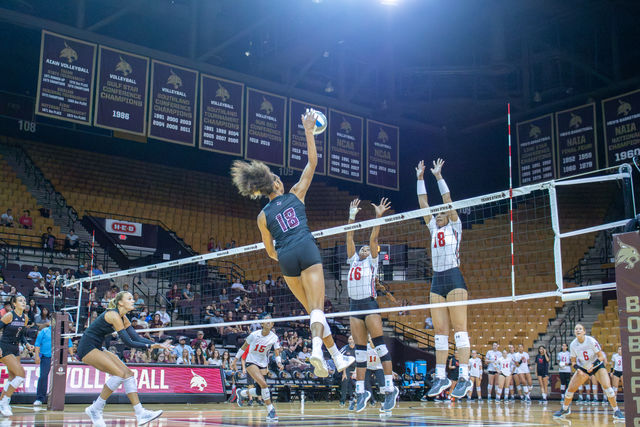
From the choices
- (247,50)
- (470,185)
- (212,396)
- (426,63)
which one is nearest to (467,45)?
(426,63)

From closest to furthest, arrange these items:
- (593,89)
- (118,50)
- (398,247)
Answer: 1. (118,50)
2. (398,247)
3. (593,89)

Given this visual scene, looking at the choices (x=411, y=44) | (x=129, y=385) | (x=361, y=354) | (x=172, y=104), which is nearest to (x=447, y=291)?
(x=361, y=354)

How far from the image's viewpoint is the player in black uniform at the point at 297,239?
607 centimetres

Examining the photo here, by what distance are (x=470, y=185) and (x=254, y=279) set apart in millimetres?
11297

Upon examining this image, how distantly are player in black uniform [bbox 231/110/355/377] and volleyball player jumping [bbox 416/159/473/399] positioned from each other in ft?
8.53

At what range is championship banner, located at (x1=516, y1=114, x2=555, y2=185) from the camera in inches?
902

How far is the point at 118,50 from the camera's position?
20.0 meters

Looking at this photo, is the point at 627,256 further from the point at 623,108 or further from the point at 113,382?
the point at 623,108

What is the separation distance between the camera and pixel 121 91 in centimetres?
1977

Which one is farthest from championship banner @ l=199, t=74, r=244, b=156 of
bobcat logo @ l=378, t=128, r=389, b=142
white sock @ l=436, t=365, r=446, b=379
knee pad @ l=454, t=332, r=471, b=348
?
knee pad @ l=454, t=332, r=471, b=348

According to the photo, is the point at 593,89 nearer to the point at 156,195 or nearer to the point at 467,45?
the point at 467,45

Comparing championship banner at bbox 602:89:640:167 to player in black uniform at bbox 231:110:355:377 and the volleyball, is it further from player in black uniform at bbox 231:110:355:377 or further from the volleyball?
player in black uniform at bbox 231:110:355:377

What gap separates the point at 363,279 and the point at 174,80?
41.0 feet

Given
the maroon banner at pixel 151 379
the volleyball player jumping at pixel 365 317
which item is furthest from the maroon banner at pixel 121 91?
the volleyball player jumping at pixel 365 317
